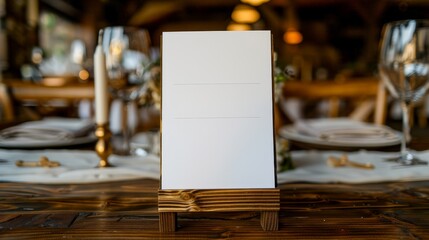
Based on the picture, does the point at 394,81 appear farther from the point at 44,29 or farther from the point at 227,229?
the point at 44,29

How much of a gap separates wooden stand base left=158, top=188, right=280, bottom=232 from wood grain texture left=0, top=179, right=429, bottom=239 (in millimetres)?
14

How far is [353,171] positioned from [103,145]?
46 centimetres

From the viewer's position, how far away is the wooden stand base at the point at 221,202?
0.45 m

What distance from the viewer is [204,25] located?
33.3 feet

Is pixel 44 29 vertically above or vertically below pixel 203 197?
above

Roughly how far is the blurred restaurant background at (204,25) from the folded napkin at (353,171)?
3633 mm

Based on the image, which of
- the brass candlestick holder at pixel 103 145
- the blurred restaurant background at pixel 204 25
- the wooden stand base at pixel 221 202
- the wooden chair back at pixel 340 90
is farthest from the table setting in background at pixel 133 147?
the blurred restaurant background at pixel 204 25

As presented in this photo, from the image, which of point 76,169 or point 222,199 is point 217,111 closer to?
point 222,199

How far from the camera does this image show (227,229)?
1.50 feet

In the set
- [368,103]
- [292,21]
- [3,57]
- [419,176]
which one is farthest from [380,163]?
[292,21]

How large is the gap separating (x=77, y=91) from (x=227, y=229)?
50.7 inches

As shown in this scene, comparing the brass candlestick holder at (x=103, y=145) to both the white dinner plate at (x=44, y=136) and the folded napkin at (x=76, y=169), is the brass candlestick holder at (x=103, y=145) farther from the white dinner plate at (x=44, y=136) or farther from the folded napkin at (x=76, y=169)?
the white dinner plate at (x=44, y=136)

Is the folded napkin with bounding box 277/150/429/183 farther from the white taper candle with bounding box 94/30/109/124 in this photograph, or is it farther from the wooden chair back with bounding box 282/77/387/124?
the wooden chair back with bounding box 282/77/387/124

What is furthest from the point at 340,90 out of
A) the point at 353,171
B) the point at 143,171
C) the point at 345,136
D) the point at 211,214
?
the point at 211,214
